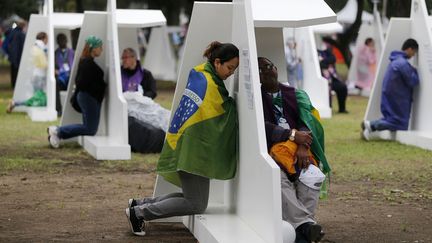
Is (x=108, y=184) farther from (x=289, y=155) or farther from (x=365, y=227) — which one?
(x=289, y=155)

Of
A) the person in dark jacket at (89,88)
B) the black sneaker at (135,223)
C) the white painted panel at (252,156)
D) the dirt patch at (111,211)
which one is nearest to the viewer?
the white painted panel at (252,156)

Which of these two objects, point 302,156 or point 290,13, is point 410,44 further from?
point 302,156

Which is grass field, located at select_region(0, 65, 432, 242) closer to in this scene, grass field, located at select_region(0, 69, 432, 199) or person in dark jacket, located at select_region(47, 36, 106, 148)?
grass field, located at select_region(0, 69, 432, 199)

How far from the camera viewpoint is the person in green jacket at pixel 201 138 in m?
8.41

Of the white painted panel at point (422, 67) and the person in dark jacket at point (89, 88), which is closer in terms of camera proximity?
the person in dark jacket at point (89, 88)

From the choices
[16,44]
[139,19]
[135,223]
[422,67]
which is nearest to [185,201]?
[135,223]

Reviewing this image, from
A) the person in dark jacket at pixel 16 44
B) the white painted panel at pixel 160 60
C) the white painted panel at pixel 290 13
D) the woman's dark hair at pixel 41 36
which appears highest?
the white painted panel at pixel 290 13

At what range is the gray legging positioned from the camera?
8578 millimetres

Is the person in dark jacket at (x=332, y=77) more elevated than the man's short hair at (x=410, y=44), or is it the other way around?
the man's short hair at (x=410, y=44)

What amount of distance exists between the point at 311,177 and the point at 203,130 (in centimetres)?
94

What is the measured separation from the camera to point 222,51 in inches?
334

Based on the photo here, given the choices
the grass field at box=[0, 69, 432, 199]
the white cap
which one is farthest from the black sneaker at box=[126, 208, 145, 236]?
the grass field at box=[0, 69, 432, 199]

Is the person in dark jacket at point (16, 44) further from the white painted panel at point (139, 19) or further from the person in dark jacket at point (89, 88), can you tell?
the person in dark jacket at point (89, 88)

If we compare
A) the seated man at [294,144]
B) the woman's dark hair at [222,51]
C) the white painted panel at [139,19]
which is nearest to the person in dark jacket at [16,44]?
the white painted panel at [139,19]
